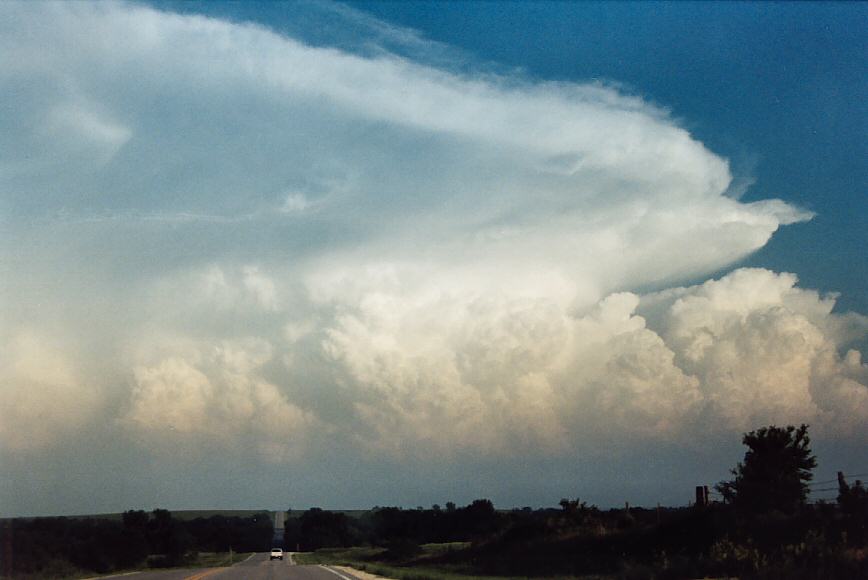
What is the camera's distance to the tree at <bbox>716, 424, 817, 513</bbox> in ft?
165

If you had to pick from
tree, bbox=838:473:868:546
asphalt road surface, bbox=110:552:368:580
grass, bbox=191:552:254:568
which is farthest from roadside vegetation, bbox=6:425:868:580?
grass, bbox=191:552:254:568

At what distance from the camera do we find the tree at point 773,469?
165 feet

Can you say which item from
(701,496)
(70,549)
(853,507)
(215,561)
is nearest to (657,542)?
(701,496)

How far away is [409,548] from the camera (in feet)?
299

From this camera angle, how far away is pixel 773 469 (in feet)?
174

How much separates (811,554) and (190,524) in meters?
186

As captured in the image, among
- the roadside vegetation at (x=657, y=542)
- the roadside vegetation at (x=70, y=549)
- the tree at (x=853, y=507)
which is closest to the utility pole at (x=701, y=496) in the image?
the roadside vegetation at (x=657, y=542)

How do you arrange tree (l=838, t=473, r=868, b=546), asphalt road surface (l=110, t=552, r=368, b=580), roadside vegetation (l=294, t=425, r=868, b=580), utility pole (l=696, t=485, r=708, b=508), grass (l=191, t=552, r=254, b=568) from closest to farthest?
roadside vegetation (l=294, t=425, r=868, b=580) < tree (l=838, t=473, r=868, b=546) < asphalt road surface (l=110, t=552, r=368, b=580) < utility pole (l=696, t=485, r=708, b=508) < grass (l=191, t=552, r=254, b=568)

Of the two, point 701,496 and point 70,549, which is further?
point 70,549

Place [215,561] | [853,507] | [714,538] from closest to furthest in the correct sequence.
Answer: [853,507], [714,538], [215,561]

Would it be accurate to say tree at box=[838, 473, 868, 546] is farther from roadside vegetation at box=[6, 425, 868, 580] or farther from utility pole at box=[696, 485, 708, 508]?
utility pole at box=[696, 485, 708, 508]

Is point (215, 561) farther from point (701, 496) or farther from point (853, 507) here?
point (853, 507)

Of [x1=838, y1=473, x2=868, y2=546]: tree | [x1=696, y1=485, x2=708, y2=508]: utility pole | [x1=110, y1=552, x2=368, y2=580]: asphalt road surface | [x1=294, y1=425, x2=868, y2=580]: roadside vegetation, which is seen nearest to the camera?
[x1=294, y1=425, x2=868, y2=580]: roadside vegetation

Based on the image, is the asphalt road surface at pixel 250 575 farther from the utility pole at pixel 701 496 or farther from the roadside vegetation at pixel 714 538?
the utility pole at pixel 701 496
